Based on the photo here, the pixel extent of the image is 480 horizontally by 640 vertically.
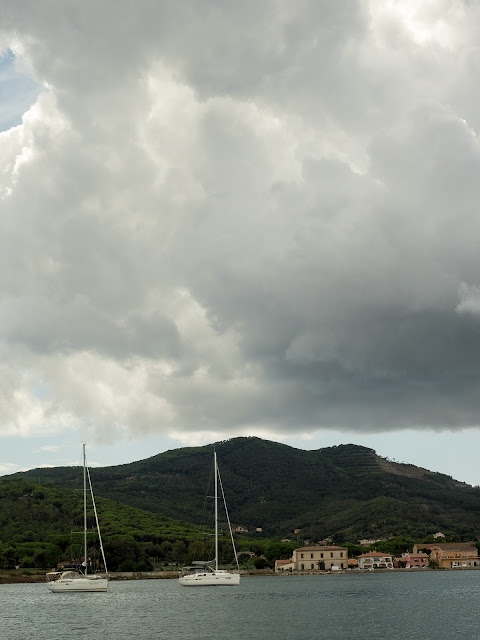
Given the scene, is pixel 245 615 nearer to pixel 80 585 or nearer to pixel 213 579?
pixel 80 585

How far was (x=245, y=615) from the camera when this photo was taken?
79.7 m

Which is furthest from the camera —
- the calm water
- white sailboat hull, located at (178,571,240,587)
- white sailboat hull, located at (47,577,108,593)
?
white sailboat hull, located at (178,571,240,587)

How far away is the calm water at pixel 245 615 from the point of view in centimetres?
6481

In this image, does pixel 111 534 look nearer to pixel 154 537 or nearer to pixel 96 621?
pixel 154 537

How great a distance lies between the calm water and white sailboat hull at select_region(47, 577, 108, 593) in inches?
43.7

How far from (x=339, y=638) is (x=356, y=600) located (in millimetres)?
39265

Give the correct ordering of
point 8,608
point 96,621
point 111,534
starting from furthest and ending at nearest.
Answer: point 111,534
point 8,608
point 96,621

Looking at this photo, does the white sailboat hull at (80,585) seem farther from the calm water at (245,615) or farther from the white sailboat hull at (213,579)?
the white sailboat hull at (213,579)

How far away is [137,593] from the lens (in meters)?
115

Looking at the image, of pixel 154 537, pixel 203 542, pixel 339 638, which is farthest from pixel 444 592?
pixel 154 537

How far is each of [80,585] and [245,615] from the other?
140 feet

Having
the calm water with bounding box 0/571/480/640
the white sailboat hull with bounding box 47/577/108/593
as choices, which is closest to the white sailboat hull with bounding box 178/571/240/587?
the calm water with bounding box 0/571/480/640

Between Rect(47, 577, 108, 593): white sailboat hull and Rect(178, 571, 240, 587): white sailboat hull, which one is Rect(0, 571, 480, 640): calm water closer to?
Rect(47, 577, 108, 593): white sailboat hull

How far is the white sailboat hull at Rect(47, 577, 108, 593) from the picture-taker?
112m
